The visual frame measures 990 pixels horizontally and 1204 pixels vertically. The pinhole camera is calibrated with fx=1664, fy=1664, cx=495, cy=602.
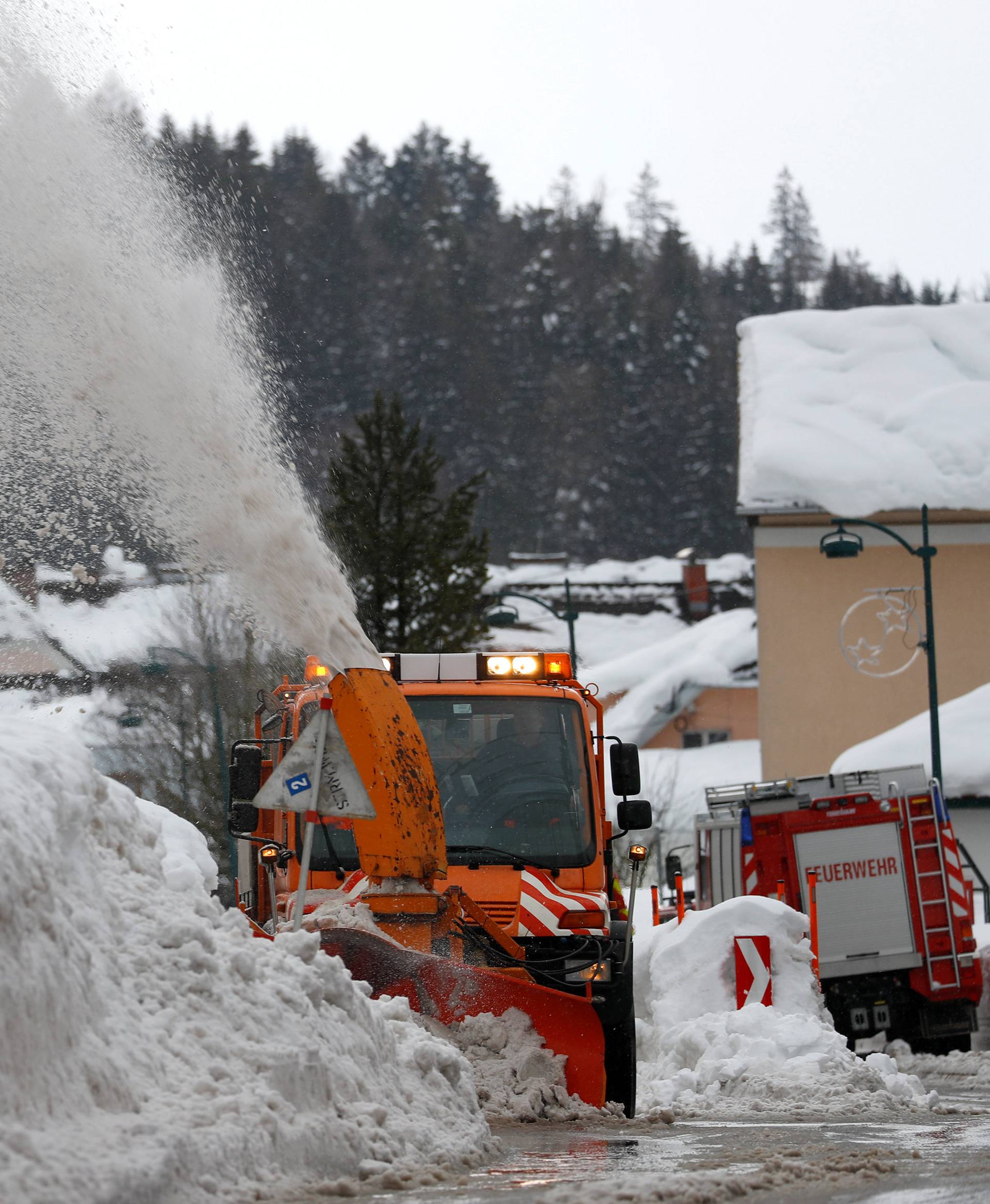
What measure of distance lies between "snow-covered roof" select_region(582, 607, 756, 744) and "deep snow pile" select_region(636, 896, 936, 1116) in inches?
1471

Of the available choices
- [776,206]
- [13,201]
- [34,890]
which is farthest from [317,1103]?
[776,206]

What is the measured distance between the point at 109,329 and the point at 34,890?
5.95m

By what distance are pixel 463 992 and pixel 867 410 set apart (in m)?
31.7

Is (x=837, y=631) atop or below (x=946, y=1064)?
atop

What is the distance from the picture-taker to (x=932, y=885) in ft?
48.8

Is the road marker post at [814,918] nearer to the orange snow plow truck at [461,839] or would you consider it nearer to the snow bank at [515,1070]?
the orange snow plow truck at [461,839]

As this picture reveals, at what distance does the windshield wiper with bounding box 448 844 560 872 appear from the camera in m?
8.52

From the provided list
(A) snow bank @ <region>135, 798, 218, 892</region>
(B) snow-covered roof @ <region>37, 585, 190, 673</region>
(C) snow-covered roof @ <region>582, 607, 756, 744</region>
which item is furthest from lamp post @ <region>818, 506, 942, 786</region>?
(C) snow-covered roof @ <region>582, 607, 756, 744</region>

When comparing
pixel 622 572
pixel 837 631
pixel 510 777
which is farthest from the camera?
pixel 622 572

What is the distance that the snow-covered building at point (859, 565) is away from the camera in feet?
115

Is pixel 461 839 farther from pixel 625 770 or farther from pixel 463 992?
pixel 463 992

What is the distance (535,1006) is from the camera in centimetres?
746

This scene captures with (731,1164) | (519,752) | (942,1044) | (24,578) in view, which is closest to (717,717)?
(24,578)

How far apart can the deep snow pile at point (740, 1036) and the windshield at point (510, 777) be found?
151 cm
